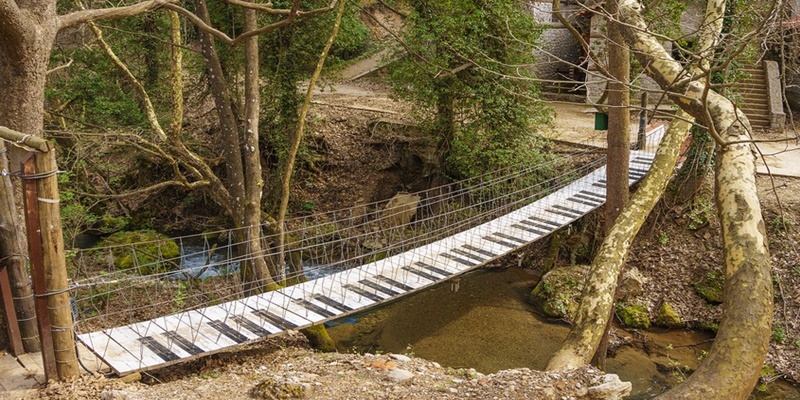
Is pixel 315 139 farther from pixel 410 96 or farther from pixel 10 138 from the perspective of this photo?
pixel 10 138

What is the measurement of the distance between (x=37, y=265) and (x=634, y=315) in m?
8.24

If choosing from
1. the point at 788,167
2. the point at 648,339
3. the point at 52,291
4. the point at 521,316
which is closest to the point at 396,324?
the point at 521,316

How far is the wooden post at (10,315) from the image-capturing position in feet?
18.9

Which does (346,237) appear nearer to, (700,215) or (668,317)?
(668,317)

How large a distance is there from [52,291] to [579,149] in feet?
34.9

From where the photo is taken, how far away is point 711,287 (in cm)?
1062

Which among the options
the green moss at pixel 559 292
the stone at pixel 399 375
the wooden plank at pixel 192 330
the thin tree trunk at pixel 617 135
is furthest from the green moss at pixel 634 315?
the wooden plank at pixel 192 330

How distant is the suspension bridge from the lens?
6.50 m

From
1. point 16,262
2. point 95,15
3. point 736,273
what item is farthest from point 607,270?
point 16,262

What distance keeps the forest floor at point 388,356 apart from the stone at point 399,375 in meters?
0.02

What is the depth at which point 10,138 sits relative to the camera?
521cm

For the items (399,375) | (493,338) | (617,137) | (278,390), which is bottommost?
(493,338)

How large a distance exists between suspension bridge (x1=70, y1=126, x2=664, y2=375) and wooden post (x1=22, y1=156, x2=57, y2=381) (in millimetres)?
382

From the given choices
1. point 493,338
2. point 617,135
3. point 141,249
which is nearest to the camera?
point 617,135
